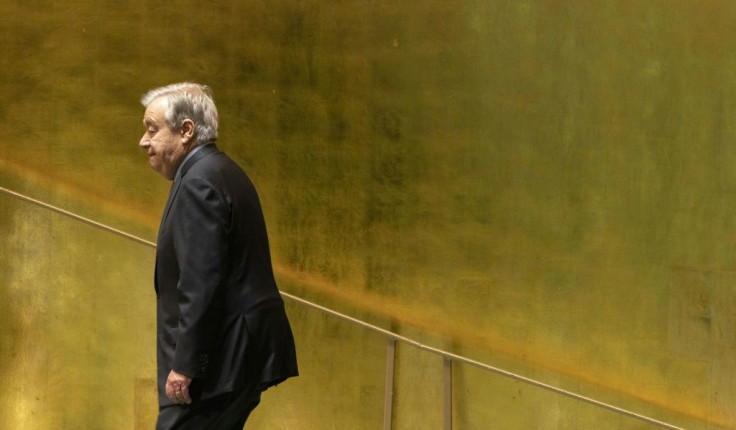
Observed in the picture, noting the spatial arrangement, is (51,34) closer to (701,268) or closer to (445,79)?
(445,79)

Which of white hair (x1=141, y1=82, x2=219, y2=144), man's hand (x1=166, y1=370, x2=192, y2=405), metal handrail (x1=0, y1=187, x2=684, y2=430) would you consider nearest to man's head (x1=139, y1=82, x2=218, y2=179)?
white hair (x1=141, y1=82, x2=219, y2=144)

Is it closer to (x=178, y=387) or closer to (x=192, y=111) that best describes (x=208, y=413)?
(x=178, y=387)

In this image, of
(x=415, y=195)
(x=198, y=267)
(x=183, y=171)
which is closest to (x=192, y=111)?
(x=183, y=171)

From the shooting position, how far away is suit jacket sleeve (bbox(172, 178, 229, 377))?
87.7 inches

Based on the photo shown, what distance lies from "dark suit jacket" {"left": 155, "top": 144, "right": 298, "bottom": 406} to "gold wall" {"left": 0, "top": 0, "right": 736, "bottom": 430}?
1.35m

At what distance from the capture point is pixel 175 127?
2418 millimetres

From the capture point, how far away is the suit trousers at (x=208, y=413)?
2.31 metres

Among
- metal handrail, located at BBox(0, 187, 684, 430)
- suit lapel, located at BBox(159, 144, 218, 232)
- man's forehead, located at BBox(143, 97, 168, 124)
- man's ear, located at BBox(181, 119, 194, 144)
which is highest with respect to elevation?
man's forehead, located at BBox(143, 97, 168, 124)

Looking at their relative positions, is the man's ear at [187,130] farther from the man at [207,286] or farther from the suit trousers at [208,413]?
the suit trousers at [208,413]

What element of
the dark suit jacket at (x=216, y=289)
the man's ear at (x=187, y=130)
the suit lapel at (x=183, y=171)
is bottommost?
the dark suit jacket at (x=216, y=289)

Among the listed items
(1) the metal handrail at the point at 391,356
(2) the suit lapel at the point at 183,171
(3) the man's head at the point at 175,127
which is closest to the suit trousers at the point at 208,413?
(2) the suit lapel at the point at 183,171

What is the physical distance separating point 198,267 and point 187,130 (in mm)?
364

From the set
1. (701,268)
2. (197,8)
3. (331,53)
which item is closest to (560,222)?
(701,268)

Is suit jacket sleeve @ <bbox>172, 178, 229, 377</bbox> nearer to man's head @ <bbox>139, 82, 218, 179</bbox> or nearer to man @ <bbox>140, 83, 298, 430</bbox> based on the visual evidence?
man @ <bbox>140, 83, 298, 430</bbox>
